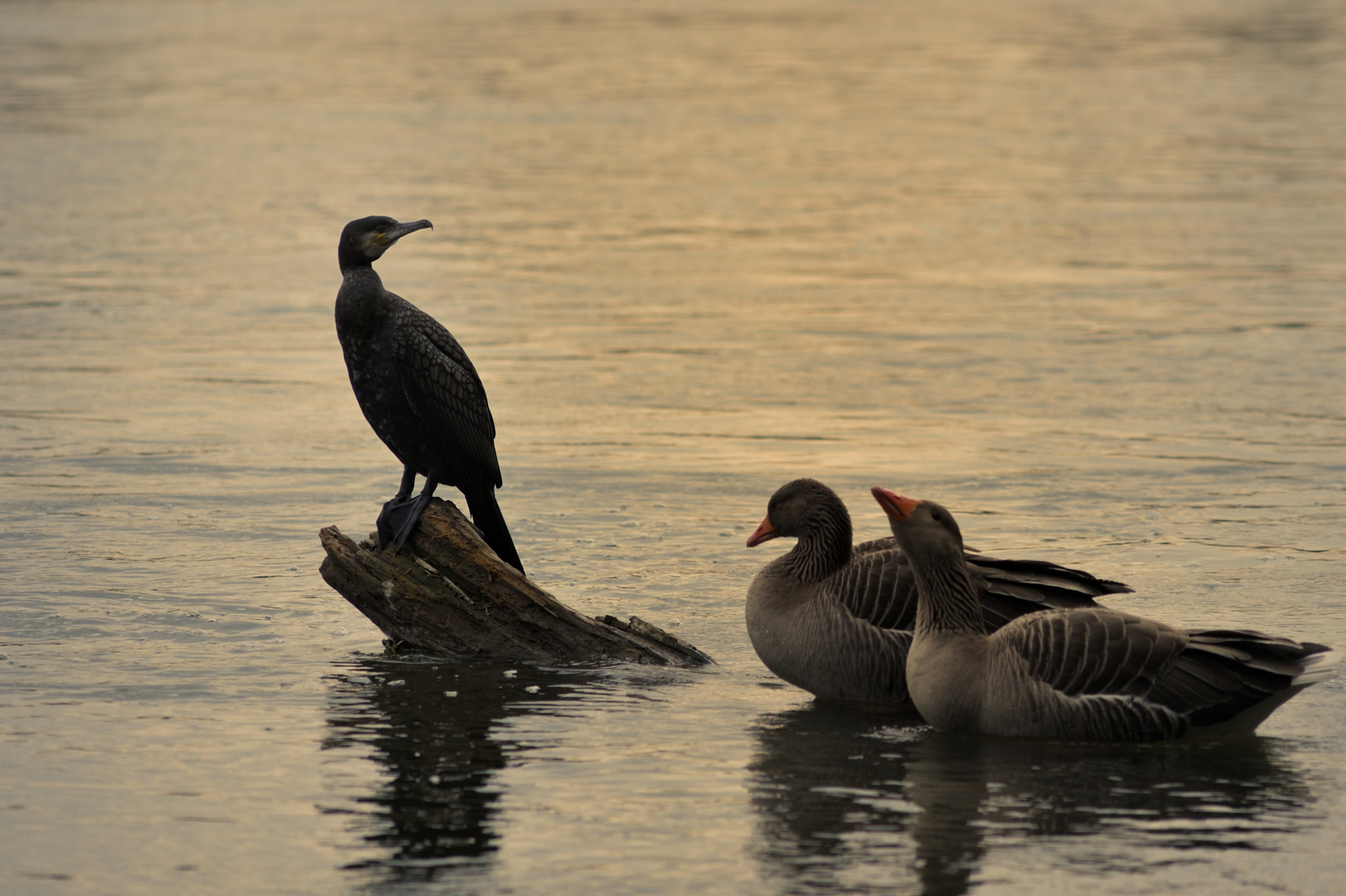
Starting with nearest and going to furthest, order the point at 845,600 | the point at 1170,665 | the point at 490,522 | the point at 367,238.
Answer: the point at 1170,665 → the point at 845,600 → the point at 367,238 → the point at 490,522

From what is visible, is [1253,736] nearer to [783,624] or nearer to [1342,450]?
[783,624]

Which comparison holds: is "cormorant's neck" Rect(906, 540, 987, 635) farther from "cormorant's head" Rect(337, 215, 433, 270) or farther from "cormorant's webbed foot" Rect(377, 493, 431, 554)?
"cormorant's head" Rect(337, 215, 433, 270)

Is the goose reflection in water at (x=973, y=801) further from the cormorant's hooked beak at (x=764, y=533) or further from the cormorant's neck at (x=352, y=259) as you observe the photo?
the cormorant's neck at (x=352, y=259)

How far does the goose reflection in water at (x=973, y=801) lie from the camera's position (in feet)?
19.5

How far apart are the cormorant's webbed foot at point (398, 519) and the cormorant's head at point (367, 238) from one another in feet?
3.89

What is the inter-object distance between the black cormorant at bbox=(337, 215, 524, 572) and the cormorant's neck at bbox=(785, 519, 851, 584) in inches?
59.1

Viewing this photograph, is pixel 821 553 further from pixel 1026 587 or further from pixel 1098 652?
pixel 1098 652

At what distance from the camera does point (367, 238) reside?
8.53 meters

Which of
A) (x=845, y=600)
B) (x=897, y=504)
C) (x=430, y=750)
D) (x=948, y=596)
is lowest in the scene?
(x=430, y=750)

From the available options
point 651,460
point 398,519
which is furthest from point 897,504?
point 651,460

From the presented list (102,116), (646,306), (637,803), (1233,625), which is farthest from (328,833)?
(102,116)

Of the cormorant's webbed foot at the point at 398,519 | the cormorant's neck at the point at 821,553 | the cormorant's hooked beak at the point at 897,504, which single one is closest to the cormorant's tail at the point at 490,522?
the cormorant's webbed foot at the point at 398,519

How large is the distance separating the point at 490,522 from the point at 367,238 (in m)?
1.51

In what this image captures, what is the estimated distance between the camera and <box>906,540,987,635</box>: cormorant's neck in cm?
716
